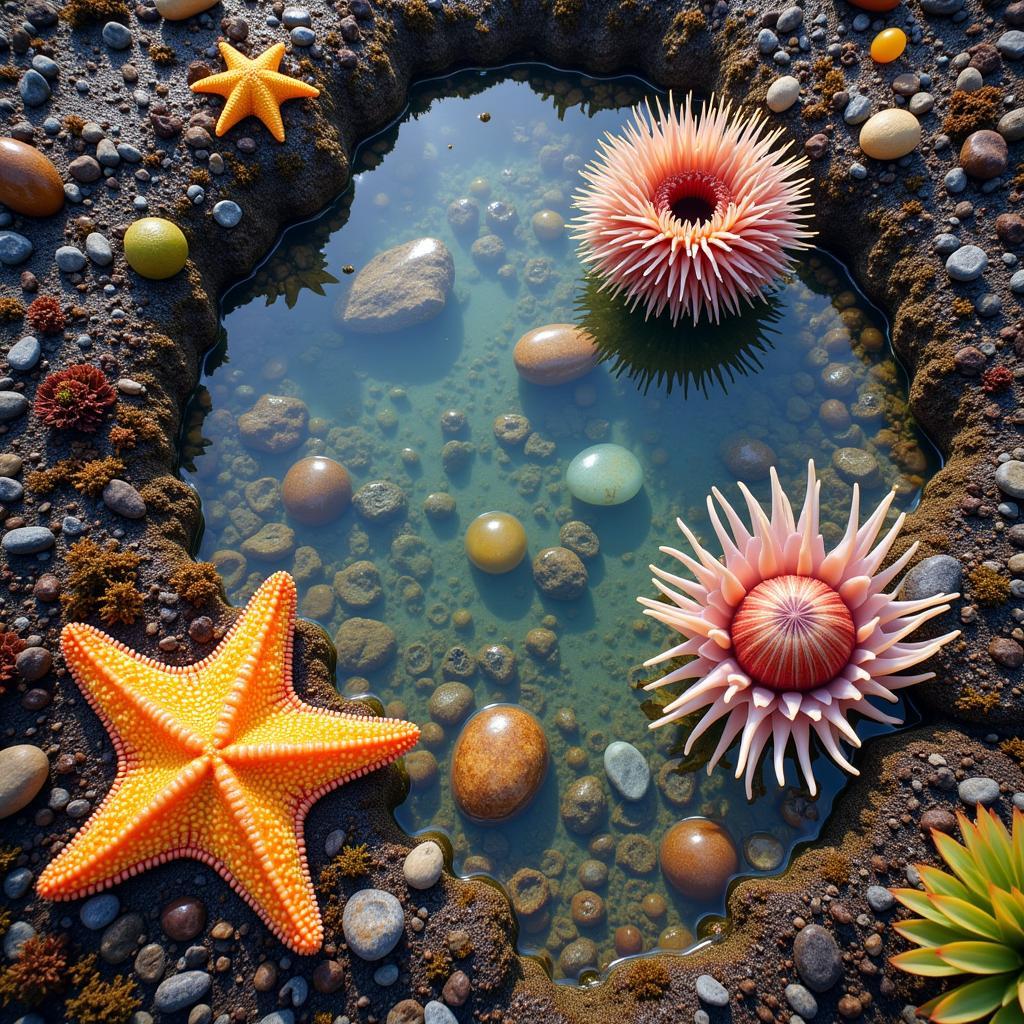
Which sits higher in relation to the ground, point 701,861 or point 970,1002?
point 970,1002

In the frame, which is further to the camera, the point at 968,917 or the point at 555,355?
the point at 555,355

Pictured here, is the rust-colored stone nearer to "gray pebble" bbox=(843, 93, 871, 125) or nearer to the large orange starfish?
the large orange starfish

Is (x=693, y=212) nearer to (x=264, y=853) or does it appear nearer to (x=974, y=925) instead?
(x=974, y=925)

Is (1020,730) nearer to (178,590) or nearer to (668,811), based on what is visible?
(668,811)

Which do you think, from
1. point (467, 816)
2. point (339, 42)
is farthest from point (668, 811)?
point (339, 42)

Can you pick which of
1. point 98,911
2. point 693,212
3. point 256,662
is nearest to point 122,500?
point 256,662

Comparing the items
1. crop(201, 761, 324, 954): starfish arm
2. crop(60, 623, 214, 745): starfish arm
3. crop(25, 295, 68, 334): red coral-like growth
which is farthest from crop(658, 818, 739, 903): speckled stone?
crop(25, 295, 68, 334): red coral-like growth
